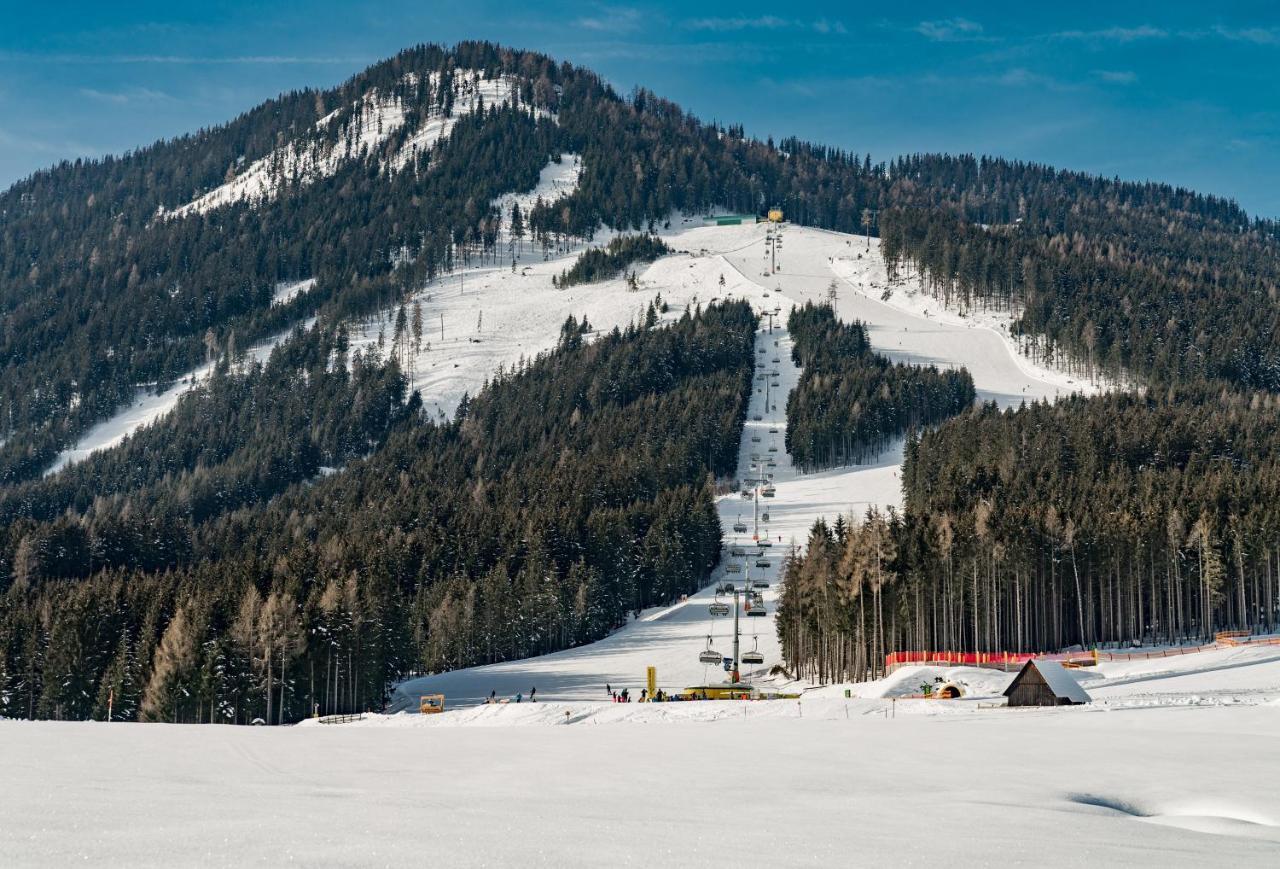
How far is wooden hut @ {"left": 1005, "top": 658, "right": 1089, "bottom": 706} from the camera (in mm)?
50312

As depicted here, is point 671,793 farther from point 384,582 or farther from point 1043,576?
point 384,582

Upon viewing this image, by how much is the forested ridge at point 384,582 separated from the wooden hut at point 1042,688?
136ft

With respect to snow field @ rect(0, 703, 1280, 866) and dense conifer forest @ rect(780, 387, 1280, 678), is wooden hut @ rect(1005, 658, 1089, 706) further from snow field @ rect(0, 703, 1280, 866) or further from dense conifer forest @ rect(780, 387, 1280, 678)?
dense conifer forest @ rect(780, 387, 1280, 678)

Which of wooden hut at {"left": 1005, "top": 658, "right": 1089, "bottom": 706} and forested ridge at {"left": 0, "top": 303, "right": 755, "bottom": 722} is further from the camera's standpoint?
forested ridge at {"left": 0, "top": 303, "right": 755, "bottom": 722}

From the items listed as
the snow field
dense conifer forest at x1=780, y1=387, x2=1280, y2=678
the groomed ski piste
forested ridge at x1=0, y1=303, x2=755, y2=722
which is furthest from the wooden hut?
forested ridge at x1=0, y1=303, x2=755, y2=722

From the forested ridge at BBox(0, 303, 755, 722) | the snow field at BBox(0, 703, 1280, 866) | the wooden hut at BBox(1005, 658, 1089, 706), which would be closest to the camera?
the snow field at BBox(0, 703, 1280, 866)

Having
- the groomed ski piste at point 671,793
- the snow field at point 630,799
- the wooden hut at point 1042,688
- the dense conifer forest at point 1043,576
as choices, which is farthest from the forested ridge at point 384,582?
the wooden hut at point 1042,688

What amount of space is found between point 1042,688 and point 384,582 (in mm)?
55823

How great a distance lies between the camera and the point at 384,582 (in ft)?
302

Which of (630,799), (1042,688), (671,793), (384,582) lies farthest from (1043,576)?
(630,799)

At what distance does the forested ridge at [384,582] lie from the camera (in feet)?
230

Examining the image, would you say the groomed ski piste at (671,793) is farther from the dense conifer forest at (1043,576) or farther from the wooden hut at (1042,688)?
the dense conifer forest at (1043,576)

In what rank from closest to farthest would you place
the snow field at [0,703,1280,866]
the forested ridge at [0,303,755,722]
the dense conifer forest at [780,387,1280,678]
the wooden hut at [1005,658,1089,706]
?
1. the snow field at [0,703,1280,866]
2. the wooden hut at [1005,658,1089,706]
3. the forested ridge at [0,303,755,722]
4. the dense conifer forest at [780,387,1280,678]

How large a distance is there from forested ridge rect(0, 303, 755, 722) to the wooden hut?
136ft
